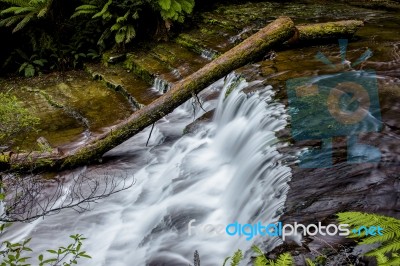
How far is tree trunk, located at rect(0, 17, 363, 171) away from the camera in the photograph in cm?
530

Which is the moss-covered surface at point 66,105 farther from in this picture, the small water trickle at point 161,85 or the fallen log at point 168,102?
the fallen log at point 168,102

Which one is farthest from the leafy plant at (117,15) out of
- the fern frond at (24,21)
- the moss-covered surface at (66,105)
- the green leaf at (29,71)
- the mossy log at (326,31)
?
the mossy log at (326,31)

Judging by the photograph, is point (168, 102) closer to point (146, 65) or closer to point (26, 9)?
point (146, 65)

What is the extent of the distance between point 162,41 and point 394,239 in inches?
343

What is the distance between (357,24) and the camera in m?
6.73

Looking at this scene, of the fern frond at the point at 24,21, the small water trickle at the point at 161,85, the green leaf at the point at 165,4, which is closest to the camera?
the small water trickle at the point at 161,85

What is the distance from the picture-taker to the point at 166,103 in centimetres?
533

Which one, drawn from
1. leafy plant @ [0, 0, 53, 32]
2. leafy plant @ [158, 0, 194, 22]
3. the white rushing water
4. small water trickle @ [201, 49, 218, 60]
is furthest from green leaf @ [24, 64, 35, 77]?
the white rushing water

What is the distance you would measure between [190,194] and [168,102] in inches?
50.0

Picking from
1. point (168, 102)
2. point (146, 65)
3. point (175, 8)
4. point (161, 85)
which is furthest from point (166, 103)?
Result: point (175, 8)

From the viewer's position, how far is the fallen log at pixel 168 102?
530 cm

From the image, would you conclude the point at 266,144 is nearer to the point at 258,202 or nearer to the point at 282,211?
the point at 258,202

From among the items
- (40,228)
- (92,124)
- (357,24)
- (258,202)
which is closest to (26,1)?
(92,124)

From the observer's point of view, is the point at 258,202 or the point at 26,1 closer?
the point at 258,202
